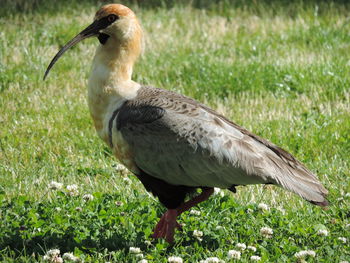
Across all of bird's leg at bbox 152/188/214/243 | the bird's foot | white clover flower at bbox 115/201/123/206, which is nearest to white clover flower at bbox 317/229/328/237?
bird's leg at bbox 152/188/214/243

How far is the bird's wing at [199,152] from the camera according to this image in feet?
17.5

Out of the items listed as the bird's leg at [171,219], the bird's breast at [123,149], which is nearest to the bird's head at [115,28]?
the bird's breast at [123,149]

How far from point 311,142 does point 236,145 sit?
215cm

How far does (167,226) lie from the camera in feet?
17.9

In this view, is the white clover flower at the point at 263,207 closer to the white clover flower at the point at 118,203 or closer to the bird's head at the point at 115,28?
the white clover flower at the point at 118,203

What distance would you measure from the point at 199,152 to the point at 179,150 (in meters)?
0.15

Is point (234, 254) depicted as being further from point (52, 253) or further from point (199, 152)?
point (52, 253)

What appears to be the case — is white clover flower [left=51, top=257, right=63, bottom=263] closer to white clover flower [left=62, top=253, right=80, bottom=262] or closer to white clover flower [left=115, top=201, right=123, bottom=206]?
white clover flower [left=62, top=253, right=80, bottom=262]

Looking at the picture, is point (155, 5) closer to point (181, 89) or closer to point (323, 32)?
point (323, 32)

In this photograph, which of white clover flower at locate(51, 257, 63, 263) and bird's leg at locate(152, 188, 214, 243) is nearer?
white clover flower at locate(51, 257, 63, 263)

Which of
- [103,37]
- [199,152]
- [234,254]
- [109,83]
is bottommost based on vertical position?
[234,254]

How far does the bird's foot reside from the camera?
5422 millimetres

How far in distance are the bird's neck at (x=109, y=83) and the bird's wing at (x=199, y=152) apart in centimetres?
19

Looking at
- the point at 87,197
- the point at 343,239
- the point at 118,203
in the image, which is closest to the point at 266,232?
the point at 343,239
